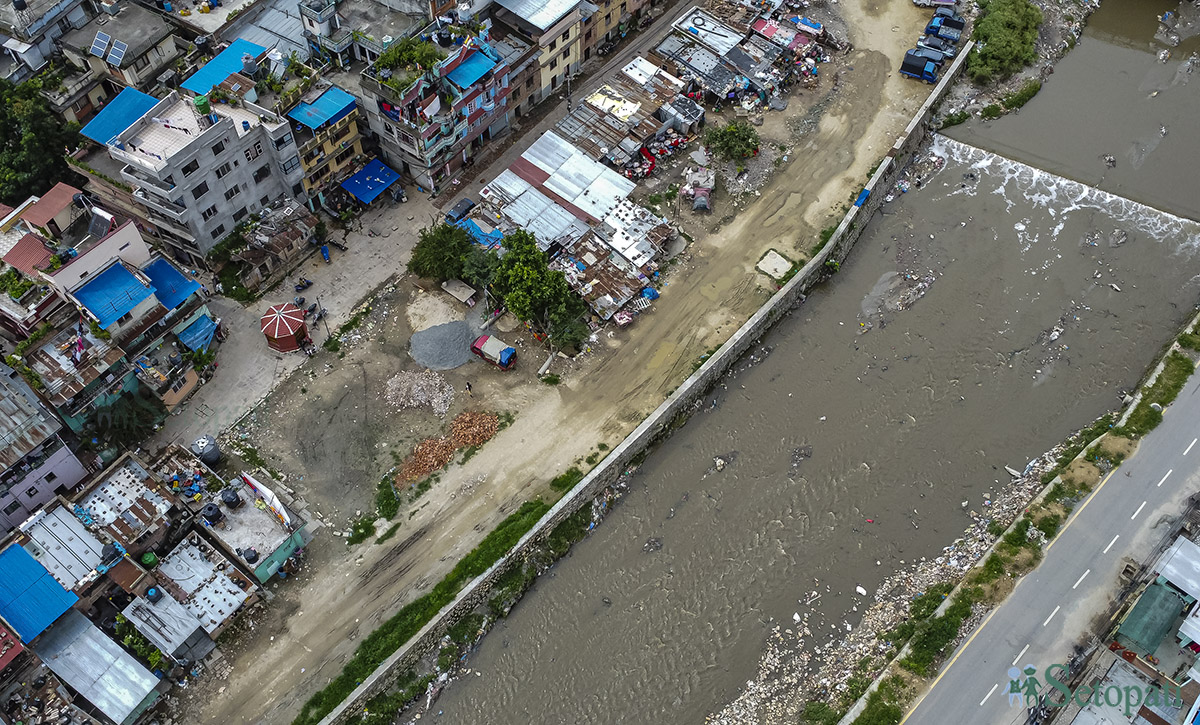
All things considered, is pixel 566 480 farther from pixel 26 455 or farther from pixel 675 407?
pixel 26 455

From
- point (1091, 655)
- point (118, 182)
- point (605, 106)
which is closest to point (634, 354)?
point (605, 106)

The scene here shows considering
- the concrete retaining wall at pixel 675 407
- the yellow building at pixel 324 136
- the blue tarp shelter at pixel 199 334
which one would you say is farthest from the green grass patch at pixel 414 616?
the yellow building at pixel 324 136

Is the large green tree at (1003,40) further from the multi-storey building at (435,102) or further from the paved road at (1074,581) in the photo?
the multi-storey building at (435,102)

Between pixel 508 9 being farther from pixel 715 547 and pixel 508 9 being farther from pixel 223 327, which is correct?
pixel 715 547

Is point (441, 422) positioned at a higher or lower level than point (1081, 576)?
lower

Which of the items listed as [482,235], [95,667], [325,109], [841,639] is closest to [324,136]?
[325,109]

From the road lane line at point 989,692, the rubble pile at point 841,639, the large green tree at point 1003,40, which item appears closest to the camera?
the road lane line at point 989,692

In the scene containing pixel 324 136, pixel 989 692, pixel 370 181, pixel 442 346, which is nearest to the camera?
pixel 989 692
